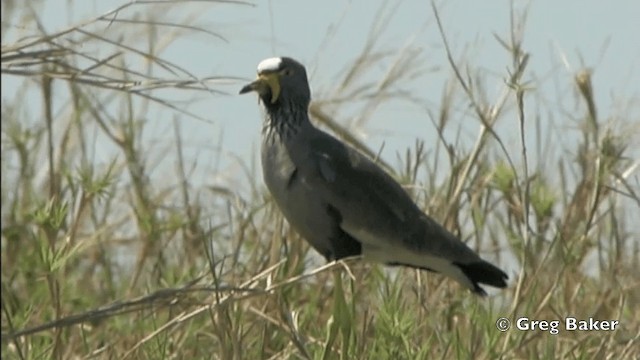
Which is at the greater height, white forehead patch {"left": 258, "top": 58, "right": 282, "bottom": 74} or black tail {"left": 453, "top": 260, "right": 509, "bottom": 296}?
white forehead patch {"left": 258, "top": 58, "right": 282, "bottom": 74}

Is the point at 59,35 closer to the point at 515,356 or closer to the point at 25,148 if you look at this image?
the point at 515,356

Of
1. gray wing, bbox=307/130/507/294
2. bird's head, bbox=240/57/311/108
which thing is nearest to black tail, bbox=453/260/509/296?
gray wing, bbox=307/130/507/294

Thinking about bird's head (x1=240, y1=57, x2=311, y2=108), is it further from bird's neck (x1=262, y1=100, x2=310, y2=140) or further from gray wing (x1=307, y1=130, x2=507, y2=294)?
gray wing (x1=307, y1=130, x2=507, y2=294)

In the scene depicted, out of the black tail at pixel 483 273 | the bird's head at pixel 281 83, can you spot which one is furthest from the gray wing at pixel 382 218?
the bird's head at pixel 281 83

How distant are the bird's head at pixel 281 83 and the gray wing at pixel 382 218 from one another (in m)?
0.14

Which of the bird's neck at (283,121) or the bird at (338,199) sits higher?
the bird's neck at (283,121)

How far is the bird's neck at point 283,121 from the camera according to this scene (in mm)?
5258

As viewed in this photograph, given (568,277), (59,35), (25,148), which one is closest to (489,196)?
(568,277)

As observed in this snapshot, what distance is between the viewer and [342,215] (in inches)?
206

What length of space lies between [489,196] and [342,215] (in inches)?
16.7

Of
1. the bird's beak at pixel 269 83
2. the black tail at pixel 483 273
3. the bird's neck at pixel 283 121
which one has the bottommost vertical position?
the black tail at pixel 483 273

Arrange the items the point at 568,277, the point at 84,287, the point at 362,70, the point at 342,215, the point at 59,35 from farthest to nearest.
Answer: the point at 84,287 → the point at 362,70 → the point at 342,215 → the point at 568,277 → the point at 59,35

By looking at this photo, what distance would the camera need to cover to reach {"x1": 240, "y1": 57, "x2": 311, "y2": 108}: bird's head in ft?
17.5

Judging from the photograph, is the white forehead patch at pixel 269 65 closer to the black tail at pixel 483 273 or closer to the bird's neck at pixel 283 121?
the bird's neck at pixel 283 121
